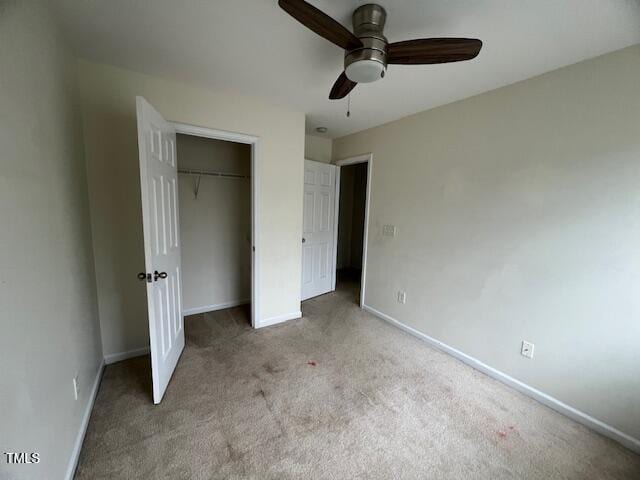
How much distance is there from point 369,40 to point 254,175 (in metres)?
1.65

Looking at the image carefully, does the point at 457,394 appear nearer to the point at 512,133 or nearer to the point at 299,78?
the point at 512,133

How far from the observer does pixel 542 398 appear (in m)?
1.93

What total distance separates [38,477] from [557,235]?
298cm

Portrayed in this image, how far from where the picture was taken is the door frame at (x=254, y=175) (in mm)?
2307

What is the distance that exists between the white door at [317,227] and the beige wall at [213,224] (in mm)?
780

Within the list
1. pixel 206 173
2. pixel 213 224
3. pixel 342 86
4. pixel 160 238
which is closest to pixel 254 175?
pixel 206 173

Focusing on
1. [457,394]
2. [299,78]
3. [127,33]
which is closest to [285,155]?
[299,78]

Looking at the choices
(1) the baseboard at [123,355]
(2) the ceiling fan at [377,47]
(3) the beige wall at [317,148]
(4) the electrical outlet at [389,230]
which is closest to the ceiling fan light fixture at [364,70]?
(2) the ceiling fan at [377,47]

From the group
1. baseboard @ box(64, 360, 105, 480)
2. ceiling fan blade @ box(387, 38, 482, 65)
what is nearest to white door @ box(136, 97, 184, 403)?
baseboard @ box(64, 360, 105, 480)

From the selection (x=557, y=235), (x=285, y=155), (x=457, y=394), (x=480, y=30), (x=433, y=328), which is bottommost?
(x=457, y=394)

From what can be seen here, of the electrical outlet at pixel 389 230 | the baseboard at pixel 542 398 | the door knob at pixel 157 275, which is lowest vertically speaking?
the baseboard at pixel 542 398

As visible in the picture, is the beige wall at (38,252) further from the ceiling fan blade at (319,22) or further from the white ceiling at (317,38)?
the ceiling fan blade at (319,22)

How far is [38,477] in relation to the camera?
39.0 inches

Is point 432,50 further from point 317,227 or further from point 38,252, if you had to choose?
point 317,227
